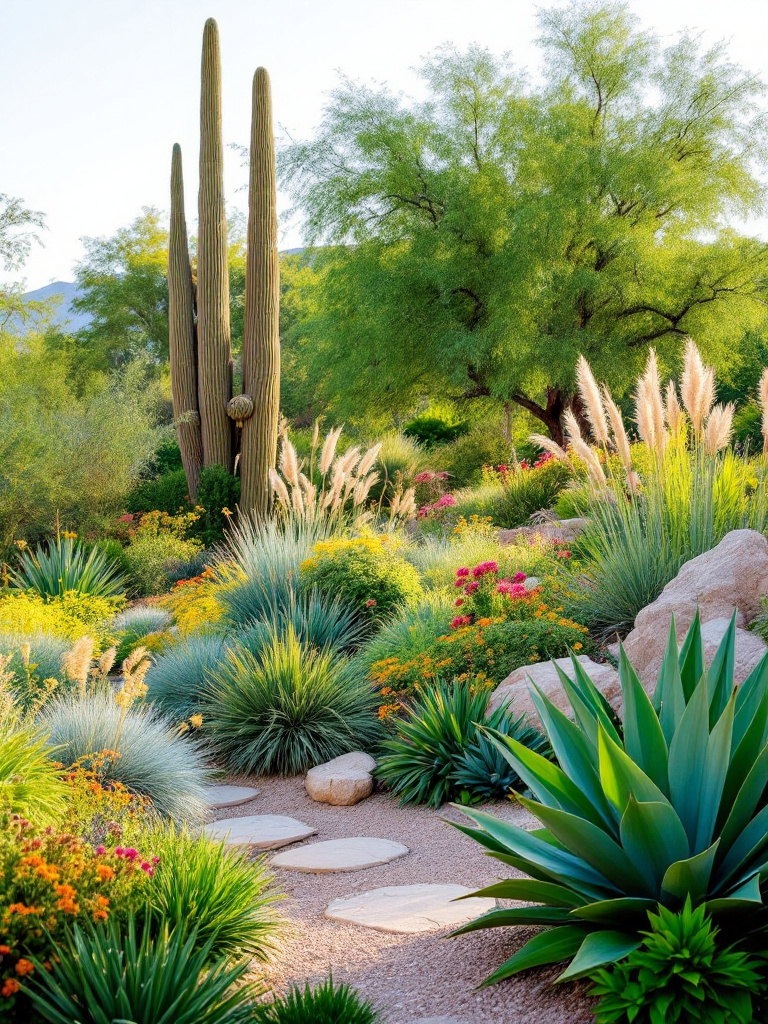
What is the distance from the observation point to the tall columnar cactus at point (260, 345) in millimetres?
14192

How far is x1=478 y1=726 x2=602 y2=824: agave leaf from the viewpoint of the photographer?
2.97 meters

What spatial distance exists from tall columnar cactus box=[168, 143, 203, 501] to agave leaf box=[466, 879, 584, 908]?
A: 41.5 ft

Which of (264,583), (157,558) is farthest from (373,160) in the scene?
(264,583)

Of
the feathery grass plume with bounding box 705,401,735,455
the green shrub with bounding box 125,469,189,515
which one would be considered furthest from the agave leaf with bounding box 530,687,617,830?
the green shrub with bounding box 125,469,189,515

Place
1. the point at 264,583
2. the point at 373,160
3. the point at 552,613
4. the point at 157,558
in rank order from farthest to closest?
the point at 373,160
the point at 157,558
the point at 264,583
the point at 552,613

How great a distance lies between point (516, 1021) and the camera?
2.65 m

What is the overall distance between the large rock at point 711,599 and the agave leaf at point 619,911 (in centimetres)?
283

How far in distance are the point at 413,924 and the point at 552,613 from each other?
3585 mm

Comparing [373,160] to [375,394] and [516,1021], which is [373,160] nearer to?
[375,394]

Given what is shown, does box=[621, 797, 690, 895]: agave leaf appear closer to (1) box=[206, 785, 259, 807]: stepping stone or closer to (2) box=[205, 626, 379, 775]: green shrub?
(1) box=[206, 785, 259, 807]: stepping stone

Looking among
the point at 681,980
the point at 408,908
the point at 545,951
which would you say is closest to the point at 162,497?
the point at 408,908

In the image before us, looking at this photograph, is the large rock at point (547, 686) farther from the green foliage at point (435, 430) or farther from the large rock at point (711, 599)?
the green foliage at point (435, 430)

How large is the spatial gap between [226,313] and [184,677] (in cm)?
845

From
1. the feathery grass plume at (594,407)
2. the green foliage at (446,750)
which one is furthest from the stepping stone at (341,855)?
the feathery grass plume at (594,407)
